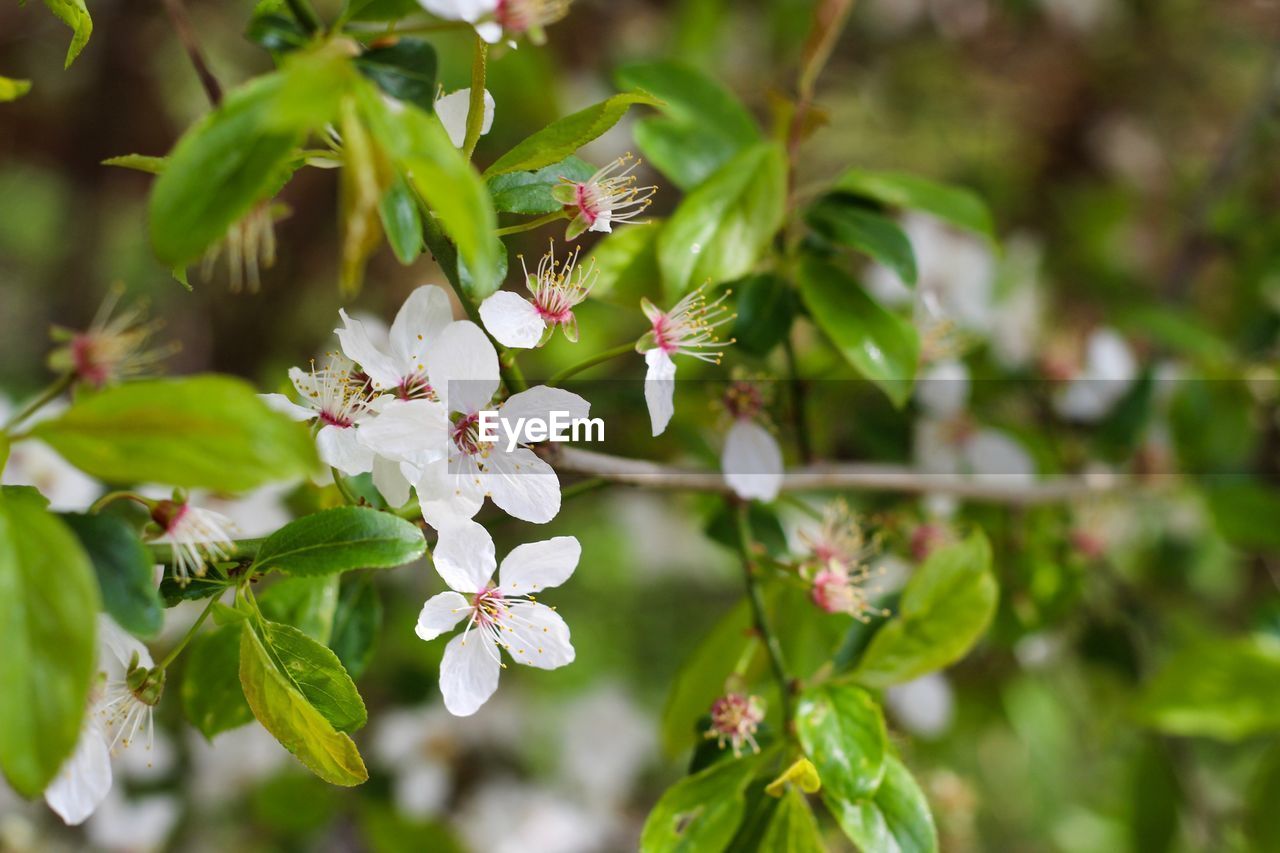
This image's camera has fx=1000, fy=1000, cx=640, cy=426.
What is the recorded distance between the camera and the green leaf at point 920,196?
2.40 ft

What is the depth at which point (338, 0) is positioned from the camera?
1.60m

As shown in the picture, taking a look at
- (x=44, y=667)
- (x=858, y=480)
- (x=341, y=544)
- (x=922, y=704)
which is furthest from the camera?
(x=922, y=704)

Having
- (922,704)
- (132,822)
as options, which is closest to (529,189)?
(922,704)

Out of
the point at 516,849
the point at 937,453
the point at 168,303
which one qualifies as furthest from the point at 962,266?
the point at 168,303

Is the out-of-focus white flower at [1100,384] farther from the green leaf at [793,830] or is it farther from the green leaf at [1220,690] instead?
the green leaf at [793,830]

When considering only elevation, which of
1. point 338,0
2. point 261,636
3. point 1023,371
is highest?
point 261,636

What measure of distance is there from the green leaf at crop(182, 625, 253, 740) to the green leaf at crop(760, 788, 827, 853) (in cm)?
31

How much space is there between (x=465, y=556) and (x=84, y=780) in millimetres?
204

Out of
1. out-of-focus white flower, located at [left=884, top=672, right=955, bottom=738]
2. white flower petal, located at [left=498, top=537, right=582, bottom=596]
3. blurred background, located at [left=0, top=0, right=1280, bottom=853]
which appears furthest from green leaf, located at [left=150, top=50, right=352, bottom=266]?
out-of-focus white flower, located at [left=884, top=672, right=955, bottom=738]

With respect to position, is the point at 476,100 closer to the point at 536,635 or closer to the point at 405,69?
the point at 405,69

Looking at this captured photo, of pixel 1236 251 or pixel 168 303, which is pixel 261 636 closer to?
pixel 1236 251

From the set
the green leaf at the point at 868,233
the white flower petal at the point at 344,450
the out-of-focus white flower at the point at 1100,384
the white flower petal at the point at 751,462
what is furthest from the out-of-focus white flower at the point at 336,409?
the out-of-focus white flower at the point at 1100,384

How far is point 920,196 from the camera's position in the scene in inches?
29.6

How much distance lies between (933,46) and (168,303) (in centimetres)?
148
